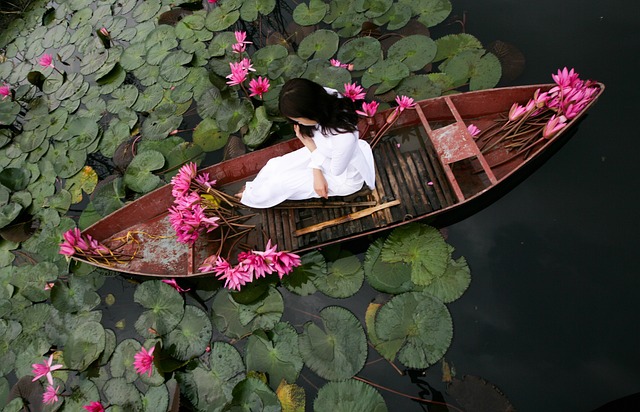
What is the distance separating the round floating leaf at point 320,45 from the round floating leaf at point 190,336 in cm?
276

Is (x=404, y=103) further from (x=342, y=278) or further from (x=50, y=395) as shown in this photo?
(x=50, y=395)

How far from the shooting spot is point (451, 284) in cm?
252

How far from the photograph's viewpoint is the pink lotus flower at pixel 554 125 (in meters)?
2.57

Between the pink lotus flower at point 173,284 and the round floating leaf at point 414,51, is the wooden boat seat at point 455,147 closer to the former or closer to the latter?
the round floating leaf at point 414,51

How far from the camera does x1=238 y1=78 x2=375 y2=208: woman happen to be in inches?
70.4

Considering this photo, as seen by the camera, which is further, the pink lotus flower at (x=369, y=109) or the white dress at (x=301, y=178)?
the pink lotus flower at (x=369, y=109)

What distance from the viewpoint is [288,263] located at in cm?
247

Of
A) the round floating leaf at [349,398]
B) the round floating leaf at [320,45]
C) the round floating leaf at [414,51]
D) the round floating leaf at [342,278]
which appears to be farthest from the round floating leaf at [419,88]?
the round floating leaf at [349,398]

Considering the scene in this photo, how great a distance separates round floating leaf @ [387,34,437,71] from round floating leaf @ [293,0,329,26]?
38.8 inches

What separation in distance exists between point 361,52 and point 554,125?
75.1 inches

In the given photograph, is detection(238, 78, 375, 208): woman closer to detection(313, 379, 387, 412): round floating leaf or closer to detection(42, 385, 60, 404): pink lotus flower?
detection(313, 379, 387, 412): round floating leaf

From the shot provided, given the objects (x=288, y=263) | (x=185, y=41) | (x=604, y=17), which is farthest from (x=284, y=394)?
(x=604, y=17)

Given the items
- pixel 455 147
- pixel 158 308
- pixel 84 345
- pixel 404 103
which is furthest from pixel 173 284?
pixel 455 147

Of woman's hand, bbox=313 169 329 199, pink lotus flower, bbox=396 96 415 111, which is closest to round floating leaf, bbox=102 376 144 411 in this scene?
woman's hand, bbox=313 169 329 199
